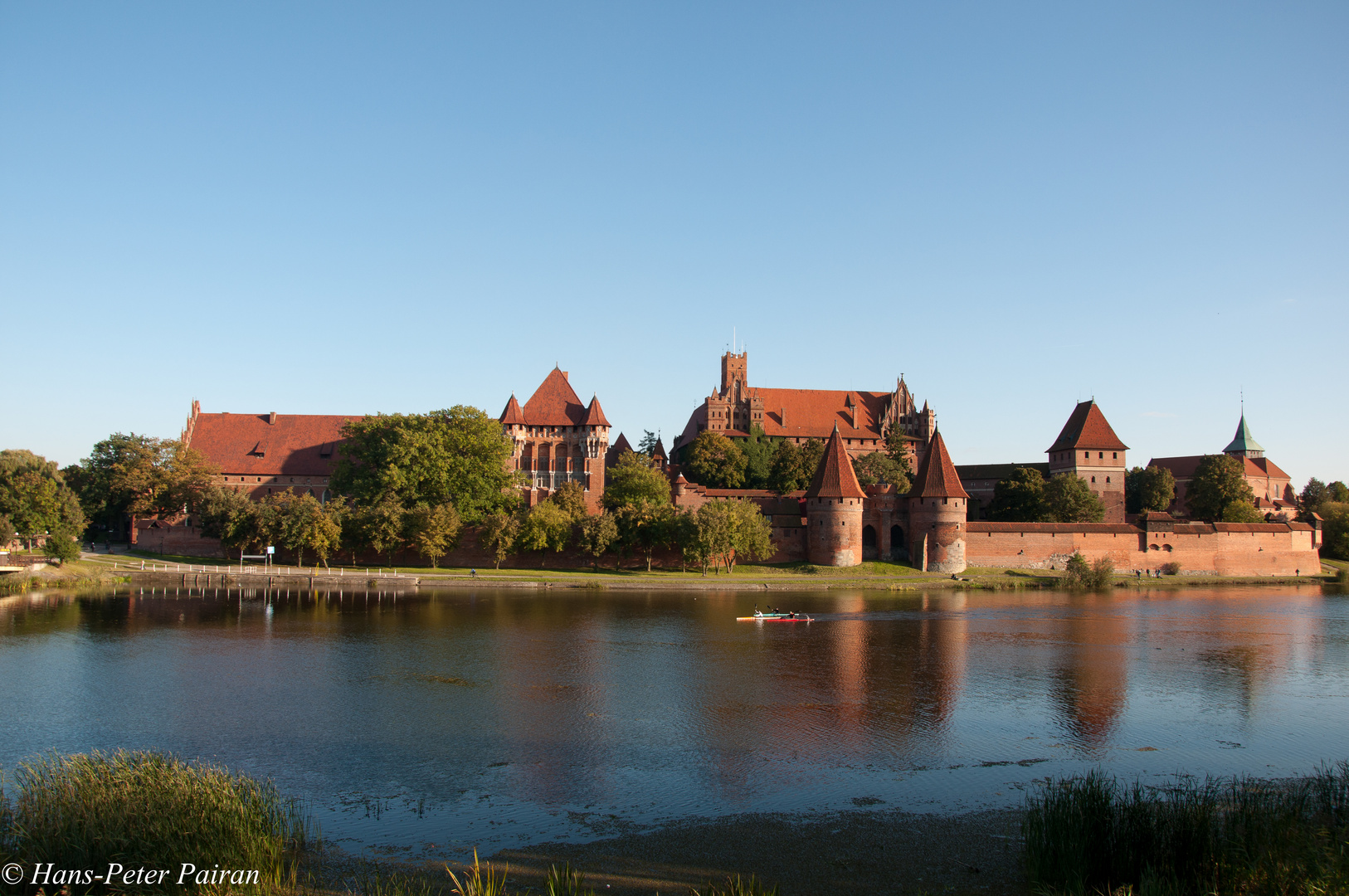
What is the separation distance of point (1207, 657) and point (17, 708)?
3087cm

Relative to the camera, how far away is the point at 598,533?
1976 inches

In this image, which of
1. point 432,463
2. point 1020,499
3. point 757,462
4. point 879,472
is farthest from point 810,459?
point 432,463

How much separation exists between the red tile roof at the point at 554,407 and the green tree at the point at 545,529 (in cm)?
1630

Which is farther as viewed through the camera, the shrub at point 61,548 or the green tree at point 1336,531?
the green tree at point 1336,531

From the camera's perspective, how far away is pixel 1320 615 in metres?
38.8

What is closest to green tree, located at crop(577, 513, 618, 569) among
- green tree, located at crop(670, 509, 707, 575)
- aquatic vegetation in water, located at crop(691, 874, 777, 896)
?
green tree, located at crop(670, 509, 707, 575)

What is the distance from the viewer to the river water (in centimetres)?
1381

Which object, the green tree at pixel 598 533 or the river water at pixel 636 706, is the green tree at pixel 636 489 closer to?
the green tree at pixel 598 533

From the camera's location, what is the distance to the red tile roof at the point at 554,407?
6719 cm

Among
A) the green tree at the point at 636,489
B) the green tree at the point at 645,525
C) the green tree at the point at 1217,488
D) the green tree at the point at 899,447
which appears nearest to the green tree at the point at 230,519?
the green tree at the point at 636,489

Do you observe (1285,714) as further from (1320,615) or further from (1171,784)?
(1320,615)

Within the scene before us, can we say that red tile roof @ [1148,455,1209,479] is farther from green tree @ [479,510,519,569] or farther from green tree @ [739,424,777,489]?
green tree @ [479,510,519,569]

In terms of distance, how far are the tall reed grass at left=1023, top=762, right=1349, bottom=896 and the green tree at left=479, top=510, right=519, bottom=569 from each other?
4050 cm

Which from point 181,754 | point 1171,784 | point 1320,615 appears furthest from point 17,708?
point 1320,615
